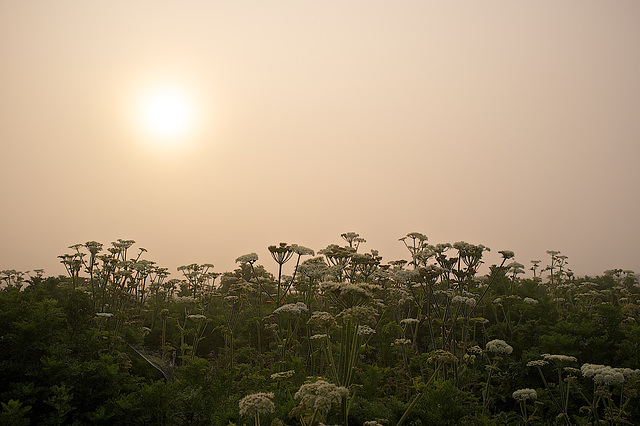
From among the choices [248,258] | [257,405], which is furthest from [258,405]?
[248,258]

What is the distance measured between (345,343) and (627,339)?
875 centimetres

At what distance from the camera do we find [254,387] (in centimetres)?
809

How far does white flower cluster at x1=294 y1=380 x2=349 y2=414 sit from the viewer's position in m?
4.68

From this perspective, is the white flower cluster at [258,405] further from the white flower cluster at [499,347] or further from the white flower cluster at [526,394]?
the white flower cluster at [526,394]

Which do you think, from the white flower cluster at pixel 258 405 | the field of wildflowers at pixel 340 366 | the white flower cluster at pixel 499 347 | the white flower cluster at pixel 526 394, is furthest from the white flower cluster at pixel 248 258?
the white flower cluster at pixel 526 394

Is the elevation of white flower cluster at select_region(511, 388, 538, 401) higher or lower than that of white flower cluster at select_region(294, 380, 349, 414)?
lower

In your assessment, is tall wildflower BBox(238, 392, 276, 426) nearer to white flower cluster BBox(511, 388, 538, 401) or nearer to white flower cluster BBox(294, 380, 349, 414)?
white flower cluster BBox(294, 380, 349, 414)

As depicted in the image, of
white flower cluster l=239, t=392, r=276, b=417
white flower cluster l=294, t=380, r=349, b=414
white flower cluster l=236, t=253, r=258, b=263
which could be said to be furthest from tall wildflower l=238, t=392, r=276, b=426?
white flower cluster l=236, t=253, r=258, b=263

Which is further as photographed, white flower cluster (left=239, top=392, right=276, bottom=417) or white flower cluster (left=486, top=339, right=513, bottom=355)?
white flower cluster (left=486, top=339, right=513, bottom=355)

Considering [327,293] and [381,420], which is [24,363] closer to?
[327,293]

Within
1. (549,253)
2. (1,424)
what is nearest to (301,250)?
(1,424)

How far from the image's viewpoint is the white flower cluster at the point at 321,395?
4.68m

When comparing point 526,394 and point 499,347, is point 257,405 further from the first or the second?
point 526,394

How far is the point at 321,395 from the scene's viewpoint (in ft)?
15.6
